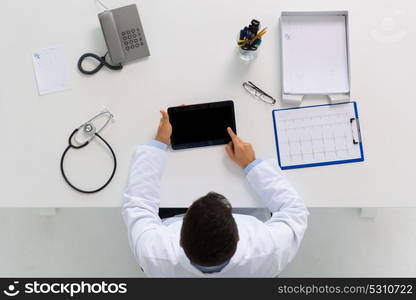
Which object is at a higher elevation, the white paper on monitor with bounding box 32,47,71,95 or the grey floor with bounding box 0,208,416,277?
the white paper on monitor with bounding box 32,47,71,95

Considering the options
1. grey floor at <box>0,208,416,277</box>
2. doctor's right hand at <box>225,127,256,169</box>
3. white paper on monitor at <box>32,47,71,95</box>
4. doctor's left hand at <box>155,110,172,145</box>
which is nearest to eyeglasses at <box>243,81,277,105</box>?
doctor's right hand at <box>225,127,256,169</box>

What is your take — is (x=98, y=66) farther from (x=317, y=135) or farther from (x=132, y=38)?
(x=317, y=135)

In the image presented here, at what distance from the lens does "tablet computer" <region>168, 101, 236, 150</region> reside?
1099 mm

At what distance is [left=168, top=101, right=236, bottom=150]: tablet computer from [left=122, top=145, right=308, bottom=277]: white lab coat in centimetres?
8

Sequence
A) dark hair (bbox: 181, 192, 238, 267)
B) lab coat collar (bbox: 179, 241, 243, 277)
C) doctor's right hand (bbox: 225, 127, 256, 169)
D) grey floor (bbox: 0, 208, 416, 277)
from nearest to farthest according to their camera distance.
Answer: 1. dark hair (bbox: 181, 192, 238, 267)
2. lab coat collar (bbox: 179, 241, 243, 277)
3. doctor's right hand (bbox: 225, 127, 256, 169)
4. grey floor (bbox: 0, 208, 416, 277)

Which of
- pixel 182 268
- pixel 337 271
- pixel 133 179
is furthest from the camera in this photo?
pixel 337 271

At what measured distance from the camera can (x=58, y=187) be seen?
3.64 feet

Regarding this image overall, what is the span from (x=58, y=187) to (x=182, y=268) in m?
0.48

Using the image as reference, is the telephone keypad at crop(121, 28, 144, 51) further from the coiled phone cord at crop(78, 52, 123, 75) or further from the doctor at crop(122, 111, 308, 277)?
the doctor at crop(122, 111, 308, 277)

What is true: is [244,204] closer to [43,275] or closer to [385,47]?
[385,47]

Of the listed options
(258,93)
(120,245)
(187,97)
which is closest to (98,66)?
(187,97)

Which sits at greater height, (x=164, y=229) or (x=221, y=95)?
(x=221, y=95)

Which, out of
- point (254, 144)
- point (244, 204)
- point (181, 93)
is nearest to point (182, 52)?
point (181, 93)

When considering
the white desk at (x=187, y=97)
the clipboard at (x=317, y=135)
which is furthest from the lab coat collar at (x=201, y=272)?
the clipboard at (x=317, y=135)
